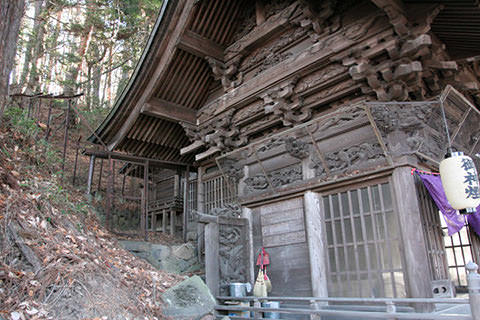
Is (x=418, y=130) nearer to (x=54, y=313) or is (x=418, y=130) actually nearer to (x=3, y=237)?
(x=54, y=313)

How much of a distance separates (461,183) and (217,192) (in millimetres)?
6077

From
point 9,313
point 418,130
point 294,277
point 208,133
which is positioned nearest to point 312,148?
point 418,130

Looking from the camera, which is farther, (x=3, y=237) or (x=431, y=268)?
(x=431, y=268)

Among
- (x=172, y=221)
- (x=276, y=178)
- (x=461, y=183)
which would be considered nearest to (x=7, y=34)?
(x=276, y=178)

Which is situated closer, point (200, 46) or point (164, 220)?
point (200, 46)

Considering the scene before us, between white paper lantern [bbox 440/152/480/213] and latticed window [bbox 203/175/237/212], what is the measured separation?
488cm

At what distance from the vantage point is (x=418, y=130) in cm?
576

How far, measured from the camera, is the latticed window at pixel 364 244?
5508 mm

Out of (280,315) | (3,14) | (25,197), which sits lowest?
(280,315)

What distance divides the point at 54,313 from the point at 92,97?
19.4m

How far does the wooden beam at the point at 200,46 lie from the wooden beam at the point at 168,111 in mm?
1535

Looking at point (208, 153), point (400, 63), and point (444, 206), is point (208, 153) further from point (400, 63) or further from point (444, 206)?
point (444, 206)

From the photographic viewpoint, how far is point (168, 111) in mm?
9289

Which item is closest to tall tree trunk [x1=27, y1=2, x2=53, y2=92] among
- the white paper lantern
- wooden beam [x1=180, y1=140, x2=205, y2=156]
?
wooden beam [x1=180, y1=140, x2=205, y2=156]
